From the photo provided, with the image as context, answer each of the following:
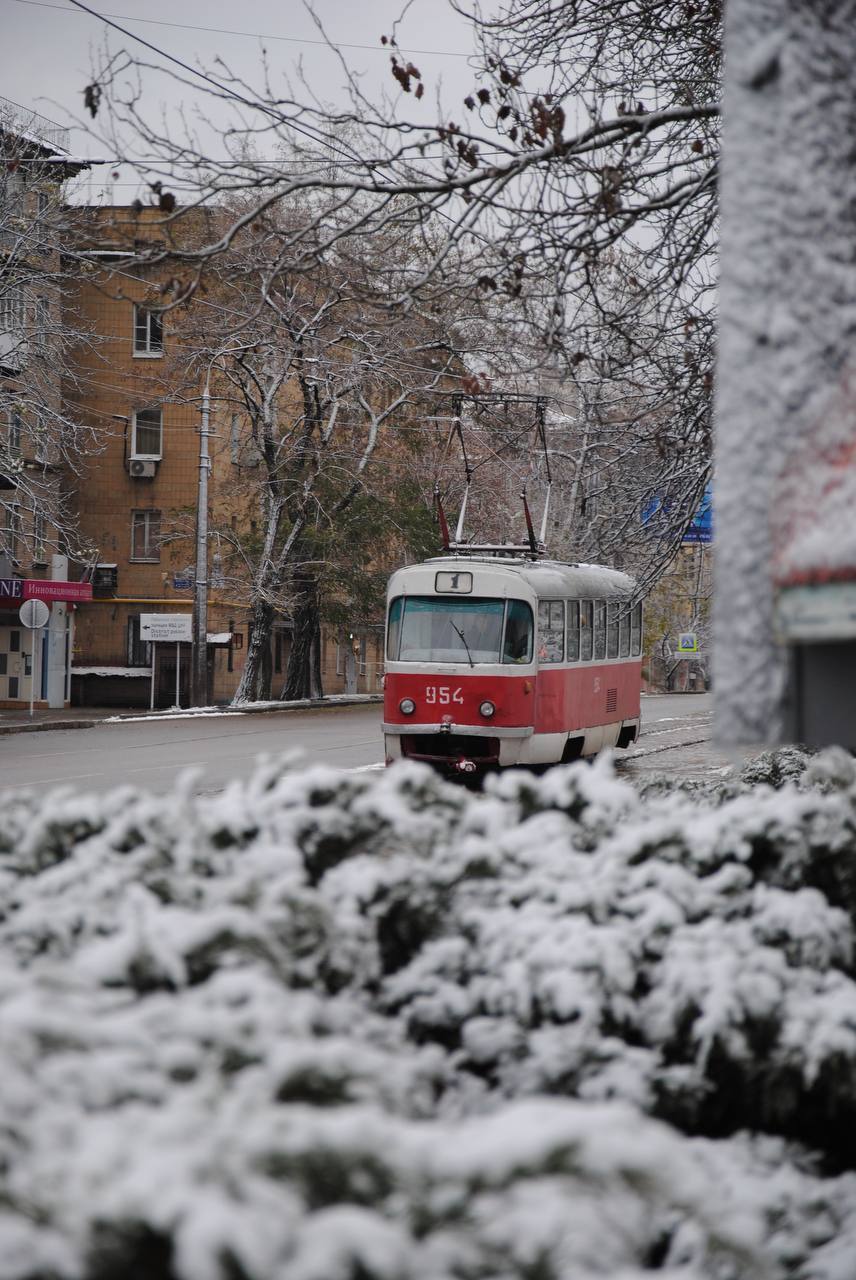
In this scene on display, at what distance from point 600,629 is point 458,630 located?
3.36 meters

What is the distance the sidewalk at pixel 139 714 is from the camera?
28672mm

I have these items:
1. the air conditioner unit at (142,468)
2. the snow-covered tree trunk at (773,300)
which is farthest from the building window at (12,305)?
the snow-covered tree trunk at (773,300)

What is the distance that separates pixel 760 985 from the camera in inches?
118

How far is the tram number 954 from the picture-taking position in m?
17.5

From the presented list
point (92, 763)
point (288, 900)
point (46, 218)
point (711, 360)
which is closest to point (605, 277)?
point (711, 360)

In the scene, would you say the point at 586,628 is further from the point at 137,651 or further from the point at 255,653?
the point at 137,651

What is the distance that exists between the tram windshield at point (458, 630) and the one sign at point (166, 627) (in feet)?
61.9

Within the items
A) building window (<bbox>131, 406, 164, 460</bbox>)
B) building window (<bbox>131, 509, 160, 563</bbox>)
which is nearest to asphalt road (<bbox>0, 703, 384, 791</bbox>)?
building window (<bbox>131, 509, 160, 563</bbox>)

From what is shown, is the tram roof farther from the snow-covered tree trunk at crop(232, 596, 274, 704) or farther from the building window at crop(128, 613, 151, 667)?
the building window at crop(128, 613, 151, 667)

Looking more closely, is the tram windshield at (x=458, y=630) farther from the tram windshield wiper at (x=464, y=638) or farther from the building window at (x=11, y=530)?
the building window at (x=11, y=530)

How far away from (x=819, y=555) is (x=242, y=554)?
1392 inches

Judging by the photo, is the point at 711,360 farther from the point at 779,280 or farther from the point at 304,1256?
the point at 304,1256

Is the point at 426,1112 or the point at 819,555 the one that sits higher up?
the point at 819,555

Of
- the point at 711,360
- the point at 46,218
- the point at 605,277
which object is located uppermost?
the point at 46,218
